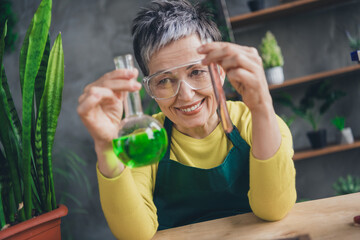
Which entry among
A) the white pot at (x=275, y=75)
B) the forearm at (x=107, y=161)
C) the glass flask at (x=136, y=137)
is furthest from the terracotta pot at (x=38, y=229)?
the white pot at (x=275, y=75)

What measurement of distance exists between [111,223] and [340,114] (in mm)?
2932

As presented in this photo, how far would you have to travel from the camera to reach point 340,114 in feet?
11.2

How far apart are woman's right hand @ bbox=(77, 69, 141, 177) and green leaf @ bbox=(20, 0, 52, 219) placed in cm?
52

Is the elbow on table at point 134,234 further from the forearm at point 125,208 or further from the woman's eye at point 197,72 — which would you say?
the woman's eye at point 197,72

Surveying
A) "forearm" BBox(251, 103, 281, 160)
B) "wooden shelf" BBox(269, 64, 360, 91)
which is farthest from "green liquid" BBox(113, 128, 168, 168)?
"wooden shelf" BBox(269, 64, 360, 91)

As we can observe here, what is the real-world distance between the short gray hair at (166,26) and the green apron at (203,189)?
0.40m

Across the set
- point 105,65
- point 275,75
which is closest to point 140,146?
point 275,75

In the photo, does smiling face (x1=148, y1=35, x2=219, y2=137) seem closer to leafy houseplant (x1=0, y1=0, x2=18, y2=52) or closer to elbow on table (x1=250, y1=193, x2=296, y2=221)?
elbow on table (x1=250, y1=193, x2=296, y2=221)

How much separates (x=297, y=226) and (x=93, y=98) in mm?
620

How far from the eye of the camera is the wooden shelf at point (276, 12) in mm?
3002

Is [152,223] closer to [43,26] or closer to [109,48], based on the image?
[43,26]

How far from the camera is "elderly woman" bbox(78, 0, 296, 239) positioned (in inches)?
33.0

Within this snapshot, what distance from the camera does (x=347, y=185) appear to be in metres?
3.21

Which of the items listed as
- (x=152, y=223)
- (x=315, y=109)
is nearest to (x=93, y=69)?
(x=315, y=109)
